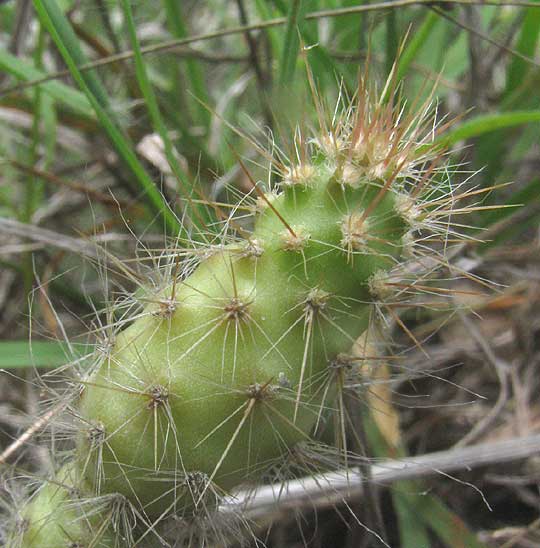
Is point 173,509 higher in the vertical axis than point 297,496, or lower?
higher

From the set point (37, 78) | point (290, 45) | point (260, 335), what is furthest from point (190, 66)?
point (260, 335)

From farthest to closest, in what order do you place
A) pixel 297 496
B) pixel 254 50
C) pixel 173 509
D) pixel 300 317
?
pixel 254 50, pixel 297 496, pixel 173 509, pixel 300 317

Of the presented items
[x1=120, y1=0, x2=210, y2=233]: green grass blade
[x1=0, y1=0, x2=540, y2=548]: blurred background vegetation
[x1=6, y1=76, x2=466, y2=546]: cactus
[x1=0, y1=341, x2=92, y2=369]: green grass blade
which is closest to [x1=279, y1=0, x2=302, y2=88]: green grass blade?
[x1=0, y1=0, x2=540, y2=548]: blurred background vegetation

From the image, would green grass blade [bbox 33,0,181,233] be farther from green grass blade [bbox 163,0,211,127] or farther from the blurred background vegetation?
green grass blade [bbox 163,0,211,127]

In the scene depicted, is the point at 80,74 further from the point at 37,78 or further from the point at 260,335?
the point at 260,335

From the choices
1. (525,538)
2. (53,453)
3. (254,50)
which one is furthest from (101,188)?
(525,538)

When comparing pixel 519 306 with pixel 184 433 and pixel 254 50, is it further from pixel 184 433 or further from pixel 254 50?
pixel 184 433

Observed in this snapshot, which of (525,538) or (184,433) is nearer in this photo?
(184,433)

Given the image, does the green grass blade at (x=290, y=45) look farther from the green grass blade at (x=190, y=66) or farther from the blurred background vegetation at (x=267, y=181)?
the green grass blade at (x=190, y=66)
